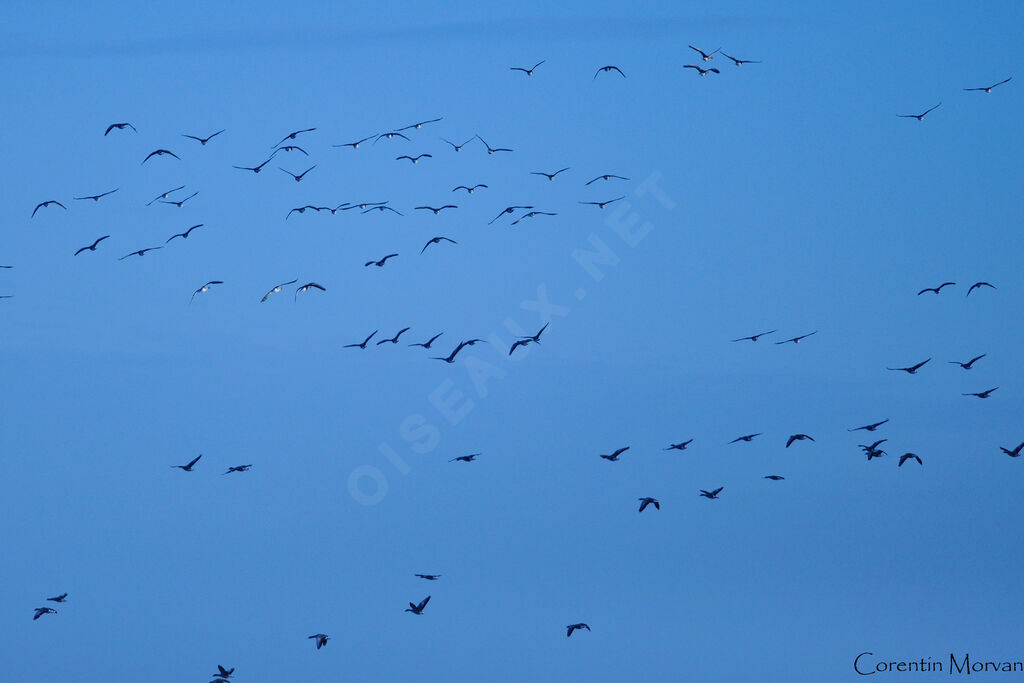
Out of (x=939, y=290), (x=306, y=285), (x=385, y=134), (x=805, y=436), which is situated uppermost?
(x=385, y=134)

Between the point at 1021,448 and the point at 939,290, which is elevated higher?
the point at 939,290

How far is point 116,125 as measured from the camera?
48.1m

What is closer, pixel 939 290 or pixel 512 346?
pixel 512 346

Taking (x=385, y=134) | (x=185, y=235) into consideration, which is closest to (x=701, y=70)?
(x=385, y=134)

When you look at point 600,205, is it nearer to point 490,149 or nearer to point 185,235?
point 490,149

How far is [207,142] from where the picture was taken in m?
49.2

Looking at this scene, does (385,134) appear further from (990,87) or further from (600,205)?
(990,87)

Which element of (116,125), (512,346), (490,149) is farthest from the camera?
(490,149)

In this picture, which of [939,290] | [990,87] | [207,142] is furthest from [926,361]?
[207,142]

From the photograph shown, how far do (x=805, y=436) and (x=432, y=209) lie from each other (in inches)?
684

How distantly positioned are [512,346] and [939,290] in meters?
18.9

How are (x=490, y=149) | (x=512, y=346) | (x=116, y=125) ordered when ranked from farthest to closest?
(x=490, y=149) < (x=116, y=125) < (x=512, y=346)

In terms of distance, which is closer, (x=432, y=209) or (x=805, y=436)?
(x=805, y=436)

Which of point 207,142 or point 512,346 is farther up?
point 207,142
